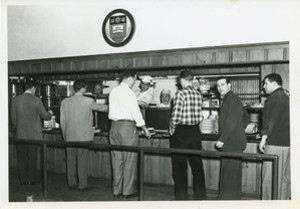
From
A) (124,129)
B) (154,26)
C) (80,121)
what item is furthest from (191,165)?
(154,26)

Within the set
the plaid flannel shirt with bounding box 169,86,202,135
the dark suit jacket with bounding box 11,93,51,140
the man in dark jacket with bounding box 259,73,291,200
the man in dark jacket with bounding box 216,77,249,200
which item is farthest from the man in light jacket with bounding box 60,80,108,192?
the man in dark jacket with bounding box 259,73,291,200

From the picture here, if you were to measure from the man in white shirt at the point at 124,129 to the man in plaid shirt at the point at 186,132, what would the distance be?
1.35ft

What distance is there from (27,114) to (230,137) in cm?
268

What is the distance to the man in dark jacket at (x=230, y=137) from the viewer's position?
150 inches

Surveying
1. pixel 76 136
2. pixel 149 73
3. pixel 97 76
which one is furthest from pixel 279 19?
pixel 97 76

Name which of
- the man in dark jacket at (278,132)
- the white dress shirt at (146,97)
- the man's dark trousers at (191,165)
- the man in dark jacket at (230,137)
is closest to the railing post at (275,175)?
the man in dark jacket at (278,132)

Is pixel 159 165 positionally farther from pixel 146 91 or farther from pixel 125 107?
pixel 125 107

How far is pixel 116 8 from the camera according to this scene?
5.15m

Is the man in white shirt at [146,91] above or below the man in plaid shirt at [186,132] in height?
above

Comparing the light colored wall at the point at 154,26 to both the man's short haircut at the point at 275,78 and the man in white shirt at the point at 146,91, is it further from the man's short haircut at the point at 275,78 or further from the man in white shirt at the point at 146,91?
the man in white shirt at the point at 146,91

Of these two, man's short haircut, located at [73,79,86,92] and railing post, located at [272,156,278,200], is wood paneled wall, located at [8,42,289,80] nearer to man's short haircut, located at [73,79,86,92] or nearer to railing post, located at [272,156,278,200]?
man's short haircut, located at [73,79,86,92]
